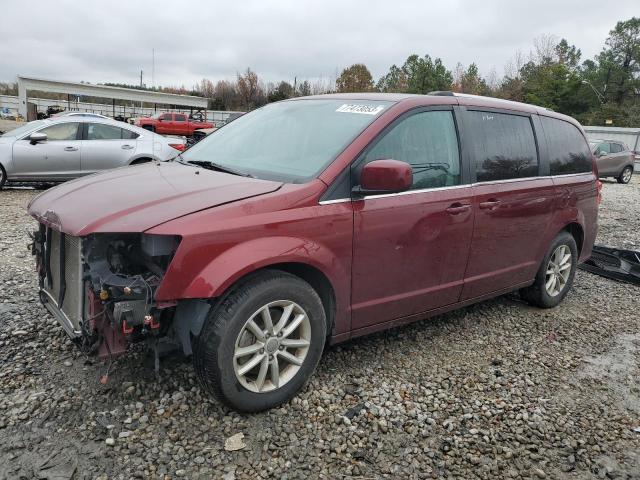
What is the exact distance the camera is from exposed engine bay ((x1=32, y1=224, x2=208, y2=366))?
2615 millimetres

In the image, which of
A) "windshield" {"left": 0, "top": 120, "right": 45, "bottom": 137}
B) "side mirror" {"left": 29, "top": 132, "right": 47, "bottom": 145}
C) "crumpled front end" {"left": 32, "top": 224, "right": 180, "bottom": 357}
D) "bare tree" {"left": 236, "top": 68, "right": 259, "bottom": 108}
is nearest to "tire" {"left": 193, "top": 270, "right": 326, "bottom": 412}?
"crumpled front end" {"left": 32, "top": 224, "right": 180, "bottom": 357}

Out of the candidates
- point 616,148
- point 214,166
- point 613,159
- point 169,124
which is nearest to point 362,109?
point 214,166

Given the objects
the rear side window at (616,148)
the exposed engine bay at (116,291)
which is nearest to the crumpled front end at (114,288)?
the exposed engine bay at (116,291)

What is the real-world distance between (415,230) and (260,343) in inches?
51.1

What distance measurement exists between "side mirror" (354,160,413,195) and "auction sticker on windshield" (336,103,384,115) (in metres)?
0.55

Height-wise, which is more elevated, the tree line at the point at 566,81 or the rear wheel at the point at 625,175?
the tree line at the point at 566,81

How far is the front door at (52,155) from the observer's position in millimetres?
9945

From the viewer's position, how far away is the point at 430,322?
4.48 metres

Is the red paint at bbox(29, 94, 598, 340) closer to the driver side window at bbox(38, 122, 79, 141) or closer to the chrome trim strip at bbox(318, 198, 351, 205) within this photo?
the chrome trim strip at bbox(318, 198, 351, 205)

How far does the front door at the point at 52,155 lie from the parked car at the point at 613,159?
57.1 feet

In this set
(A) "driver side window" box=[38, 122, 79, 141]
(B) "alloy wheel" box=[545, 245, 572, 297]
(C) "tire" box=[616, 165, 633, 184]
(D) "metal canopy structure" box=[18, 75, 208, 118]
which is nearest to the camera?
(B) "alloy wheel" box=[545, 245, 572, 297]

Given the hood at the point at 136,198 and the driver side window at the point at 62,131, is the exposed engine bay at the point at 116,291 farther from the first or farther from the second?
the driver side window at the point at 62,131

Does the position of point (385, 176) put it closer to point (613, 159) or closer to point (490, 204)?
point (490, 204)

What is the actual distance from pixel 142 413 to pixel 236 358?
64 centimetres
